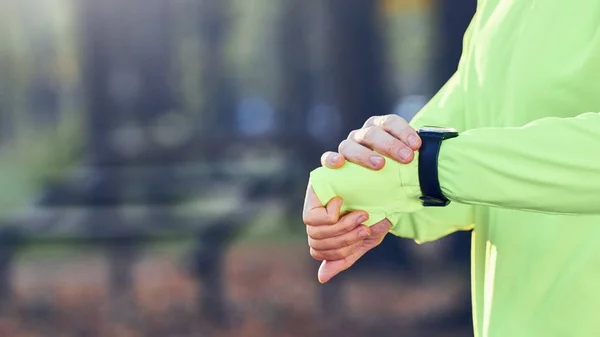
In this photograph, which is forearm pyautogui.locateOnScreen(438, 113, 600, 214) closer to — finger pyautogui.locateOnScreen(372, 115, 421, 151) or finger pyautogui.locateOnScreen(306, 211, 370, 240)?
finger pyautogui.locateOnScreen(372, 115, 421, 151)

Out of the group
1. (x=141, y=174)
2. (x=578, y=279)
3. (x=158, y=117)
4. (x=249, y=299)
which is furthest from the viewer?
(x=158, y=117)

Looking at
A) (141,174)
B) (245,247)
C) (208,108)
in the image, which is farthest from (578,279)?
(208,108)

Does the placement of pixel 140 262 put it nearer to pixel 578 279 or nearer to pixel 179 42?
A: pixel 179 42

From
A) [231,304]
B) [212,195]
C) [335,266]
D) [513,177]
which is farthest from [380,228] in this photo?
[212,195]

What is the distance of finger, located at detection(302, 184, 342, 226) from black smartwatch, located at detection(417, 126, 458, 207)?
0.14 metres

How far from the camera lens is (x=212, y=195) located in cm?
891

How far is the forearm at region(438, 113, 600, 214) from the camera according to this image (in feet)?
3.91

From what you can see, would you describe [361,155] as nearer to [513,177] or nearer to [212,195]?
[513,177]

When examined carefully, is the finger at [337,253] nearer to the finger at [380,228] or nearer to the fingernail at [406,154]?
the finger at [380,228]

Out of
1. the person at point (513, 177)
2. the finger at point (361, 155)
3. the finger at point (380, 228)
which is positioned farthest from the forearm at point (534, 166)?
the finger at point (380, 228)

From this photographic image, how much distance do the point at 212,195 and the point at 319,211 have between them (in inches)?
298

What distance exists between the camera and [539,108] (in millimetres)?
1416

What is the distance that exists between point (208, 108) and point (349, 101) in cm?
538

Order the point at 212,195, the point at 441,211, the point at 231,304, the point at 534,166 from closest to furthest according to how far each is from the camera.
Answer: the point at 534,166, the point at 441,211, the point at 231,304, the point at 212,195
